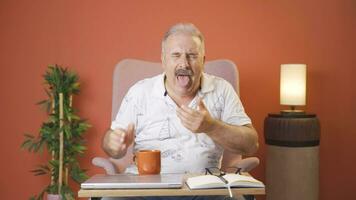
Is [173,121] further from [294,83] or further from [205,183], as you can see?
[294,83]

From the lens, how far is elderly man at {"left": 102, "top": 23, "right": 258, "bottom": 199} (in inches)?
74.1

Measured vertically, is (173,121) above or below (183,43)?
below

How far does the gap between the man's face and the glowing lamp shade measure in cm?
96

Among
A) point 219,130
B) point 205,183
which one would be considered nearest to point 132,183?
point 205,183

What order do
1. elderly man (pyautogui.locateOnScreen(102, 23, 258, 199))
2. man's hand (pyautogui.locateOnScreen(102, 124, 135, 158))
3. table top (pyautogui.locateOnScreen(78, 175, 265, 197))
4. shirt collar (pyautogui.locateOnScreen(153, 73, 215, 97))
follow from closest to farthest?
Result: table top (pyautogui.locateOnScreen(78, 175, 265, 197)), man's hand (pyautogui.locateOnScreen(102, 124, 135, 158)), elderly man (pyautogui.locateOnScreen(102, 23, 258, 199)), shirt collar (pyautogui.locateOnScreen(153, 73, 215, 97))

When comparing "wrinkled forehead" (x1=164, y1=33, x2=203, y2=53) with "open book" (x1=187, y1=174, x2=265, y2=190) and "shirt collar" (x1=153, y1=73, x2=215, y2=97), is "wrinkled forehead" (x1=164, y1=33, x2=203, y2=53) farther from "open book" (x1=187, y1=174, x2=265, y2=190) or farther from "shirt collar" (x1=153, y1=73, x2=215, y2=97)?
"open book" (x1=187, y1=174, x2=265, y2=190)

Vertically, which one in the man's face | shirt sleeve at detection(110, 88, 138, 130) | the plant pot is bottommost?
the plant pot

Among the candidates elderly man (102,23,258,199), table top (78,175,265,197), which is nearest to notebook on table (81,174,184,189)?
table top (78,175,265,197)

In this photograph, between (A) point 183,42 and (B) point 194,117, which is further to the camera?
(A) point 183,42

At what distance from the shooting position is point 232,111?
1989 millimetres

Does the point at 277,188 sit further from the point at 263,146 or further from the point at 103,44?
the point at 103,44

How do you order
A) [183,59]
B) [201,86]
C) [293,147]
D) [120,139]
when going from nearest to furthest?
[120,139] → [183,59] → [201,86] → [293,147]

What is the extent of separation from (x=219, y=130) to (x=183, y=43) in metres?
0.41

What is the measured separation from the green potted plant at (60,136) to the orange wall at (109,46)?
0.13 m
